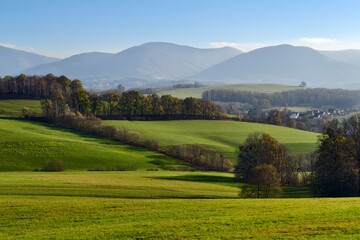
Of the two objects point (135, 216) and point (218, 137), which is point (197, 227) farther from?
point (218, 137)

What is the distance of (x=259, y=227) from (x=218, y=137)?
86.0 m

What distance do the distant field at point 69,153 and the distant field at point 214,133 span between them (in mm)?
12861

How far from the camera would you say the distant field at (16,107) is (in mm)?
118812

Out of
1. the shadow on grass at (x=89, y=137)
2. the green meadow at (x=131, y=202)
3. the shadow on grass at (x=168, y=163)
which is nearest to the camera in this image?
the green meadow at (x=131, y=202)

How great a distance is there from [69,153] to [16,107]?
188 ft

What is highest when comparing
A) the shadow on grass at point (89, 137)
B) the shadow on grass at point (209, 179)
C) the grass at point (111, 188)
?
the shadow on grass at point (89, 137)

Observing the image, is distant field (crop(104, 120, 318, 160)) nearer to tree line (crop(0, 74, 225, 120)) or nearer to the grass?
tree line (crop(0, 74, 225, 120))

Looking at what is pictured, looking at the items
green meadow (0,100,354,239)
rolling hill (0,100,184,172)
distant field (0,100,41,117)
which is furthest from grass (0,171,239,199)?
distant field (0,100,41,117)

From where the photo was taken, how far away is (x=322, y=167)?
5291 centimetres

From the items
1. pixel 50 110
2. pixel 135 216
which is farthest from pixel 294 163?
pixel 50 110

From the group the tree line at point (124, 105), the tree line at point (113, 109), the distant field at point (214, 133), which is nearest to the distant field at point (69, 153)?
the tree line at point (113, 109)

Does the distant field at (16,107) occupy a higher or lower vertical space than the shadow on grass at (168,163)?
higher

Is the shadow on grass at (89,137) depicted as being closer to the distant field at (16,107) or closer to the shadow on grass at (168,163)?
the shadow on grass at (168,163)

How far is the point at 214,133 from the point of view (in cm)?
11231
